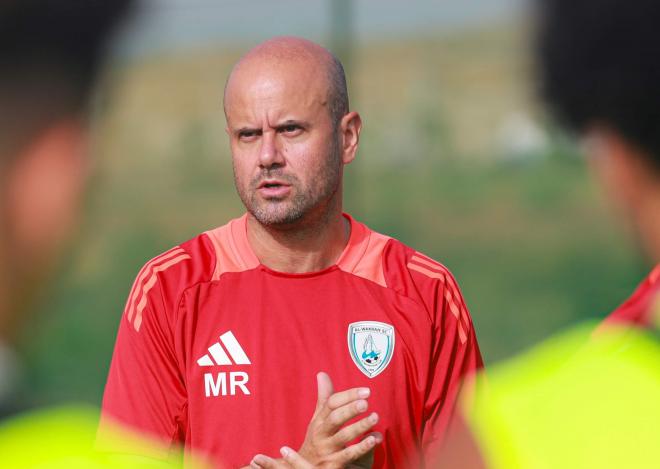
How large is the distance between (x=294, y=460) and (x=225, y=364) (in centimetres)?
25

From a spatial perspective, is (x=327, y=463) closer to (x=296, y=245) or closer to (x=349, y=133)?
(x=296, y=245)

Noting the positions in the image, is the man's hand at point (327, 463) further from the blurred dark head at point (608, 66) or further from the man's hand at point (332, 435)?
the blurred dark head at point (608, 66)

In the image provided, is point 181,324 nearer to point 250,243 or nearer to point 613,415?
point 250,243

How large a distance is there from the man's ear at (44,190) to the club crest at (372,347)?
0.89 m

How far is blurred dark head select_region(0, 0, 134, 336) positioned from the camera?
902 mm

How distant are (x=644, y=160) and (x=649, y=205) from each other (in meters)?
0.08

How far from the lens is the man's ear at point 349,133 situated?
6.20 ft

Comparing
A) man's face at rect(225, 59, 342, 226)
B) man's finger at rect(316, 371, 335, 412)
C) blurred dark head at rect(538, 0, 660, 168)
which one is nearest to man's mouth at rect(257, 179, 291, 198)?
man's face at rect(225, 59, 342, 226)

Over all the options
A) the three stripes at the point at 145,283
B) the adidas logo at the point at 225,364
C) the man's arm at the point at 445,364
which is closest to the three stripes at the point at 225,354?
the adidas logo at the point at 225,364

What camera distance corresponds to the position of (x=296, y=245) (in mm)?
1896

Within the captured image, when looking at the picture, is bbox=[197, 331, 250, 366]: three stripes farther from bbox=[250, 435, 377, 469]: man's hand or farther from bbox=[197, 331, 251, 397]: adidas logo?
bbox=[250, 435, 377, 469]: man's hand

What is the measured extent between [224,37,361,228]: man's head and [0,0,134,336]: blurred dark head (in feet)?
2.30

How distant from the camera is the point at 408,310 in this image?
1857 millimetres

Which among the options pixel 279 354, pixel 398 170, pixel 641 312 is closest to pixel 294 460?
pixel 279 354
